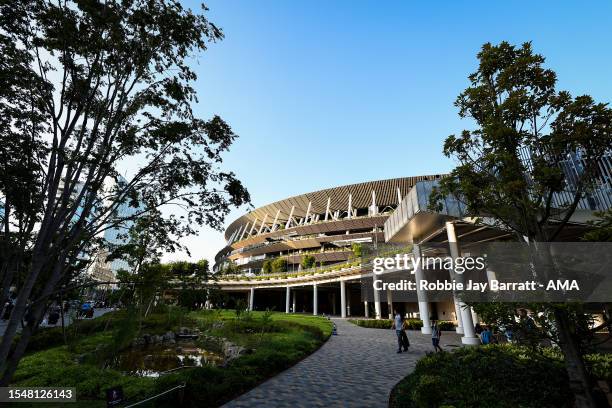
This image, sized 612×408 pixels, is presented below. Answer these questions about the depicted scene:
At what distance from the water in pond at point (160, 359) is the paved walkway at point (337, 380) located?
18.0ft

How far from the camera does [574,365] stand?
5309mm

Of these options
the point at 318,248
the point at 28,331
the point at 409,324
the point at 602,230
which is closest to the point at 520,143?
the point at 602,230

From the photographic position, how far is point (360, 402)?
6715 mm

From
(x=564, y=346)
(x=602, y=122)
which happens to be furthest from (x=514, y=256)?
(x=602, y=122)

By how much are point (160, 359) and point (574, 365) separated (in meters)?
16.2

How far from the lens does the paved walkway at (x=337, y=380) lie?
682cm

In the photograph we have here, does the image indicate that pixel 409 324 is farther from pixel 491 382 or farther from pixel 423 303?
pixel 491 382

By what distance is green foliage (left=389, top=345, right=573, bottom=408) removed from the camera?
546cm

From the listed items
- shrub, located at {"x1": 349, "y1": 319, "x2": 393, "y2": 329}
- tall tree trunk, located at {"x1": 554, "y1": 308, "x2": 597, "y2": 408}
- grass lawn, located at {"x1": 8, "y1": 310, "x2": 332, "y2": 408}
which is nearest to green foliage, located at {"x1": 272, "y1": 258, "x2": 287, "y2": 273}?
shrub, located at {"x1": 349, "y1": 319, "x2": 393, "y2": 329}

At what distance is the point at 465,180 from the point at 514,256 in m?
2.13

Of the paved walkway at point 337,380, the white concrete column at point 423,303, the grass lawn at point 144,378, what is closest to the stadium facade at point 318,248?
the white concrete column at point 423,303

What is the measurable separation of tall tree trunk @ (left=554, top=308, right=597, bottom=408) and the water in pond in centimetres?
1246

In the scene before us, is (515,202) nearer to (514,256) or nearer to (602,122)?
(514,256)

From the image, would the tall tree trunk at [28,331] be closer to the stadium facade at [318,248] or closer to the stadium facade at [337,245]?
the stadium facade at [337,245]
